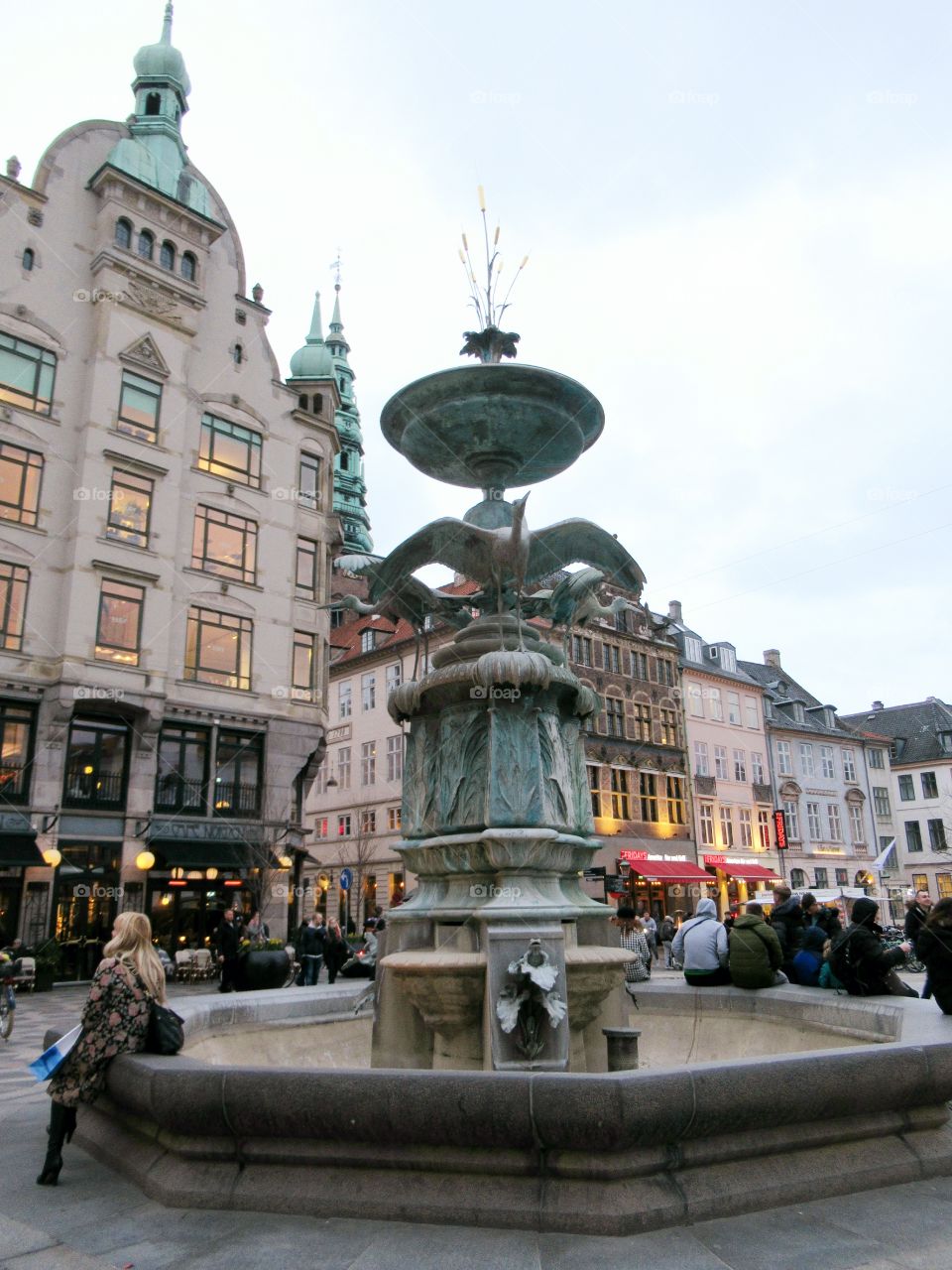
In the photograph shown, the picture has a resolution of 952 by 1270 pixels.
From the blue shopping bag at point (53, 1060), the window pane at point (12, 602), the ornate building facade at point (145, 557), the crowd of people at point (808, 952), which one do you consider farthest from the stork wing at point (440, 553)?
the window pane at point (12, 602)

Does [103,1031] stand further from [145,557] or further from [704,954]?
[145,557]

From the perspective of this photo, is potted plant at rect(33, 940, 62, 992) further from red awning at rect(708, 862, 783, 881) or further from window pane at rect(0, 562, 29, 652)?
red awning at rect(708, 862, 783, 881)

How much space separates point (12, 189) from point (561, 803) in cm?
2685

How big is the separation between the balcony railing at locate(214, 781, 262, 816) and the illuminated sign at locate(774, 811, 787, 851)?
3070 cm

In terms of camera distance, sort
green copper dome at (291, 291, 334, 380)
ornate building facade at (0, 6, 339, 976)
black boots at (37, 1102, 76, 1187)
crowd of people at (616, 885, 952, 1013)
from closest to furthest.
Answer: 1. black boots at (37, 1102, 76, 1187)
2. crowd of people at (616, 885, 952, 1013)
3. ornate building facade at (0, 6, 339, 976)
4. green copper dome at (291, 291, 334, 380)

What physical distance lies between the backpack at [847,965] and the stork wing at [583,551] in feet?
10.9

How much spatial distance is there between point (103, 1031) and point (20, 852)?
1969cm

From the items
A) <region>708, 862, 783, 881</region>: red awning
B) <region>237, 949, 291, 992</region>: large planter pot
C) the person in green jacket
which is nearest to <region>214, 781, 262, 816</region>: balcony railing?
<region>237, 949, 291, 992</region>: large planter pot

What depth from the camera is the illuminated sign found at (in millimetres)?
48625

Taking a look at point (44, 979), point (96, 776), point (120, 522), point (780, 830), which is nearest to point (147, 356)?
point (120, 522)

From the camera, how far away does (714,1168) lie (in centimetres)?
417

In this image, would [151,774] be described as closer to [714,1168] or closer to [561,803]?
[561,803]

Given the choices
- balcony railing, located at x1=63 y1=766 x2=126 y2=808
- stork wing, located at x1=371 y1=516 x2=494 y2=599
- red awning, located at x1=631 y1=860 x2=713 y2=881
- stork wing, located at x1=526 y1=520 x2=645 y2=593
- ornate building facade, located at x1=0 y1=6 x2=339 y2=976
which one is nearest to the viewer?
stork wing, located at x1=371 y1=516 x2=494 y2=599

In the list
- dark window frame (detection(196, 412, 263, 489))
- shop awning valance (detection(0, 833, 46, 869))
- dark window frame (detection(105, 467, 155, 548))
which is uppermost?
dark window frame (detection(196, 412, 263, 489))
